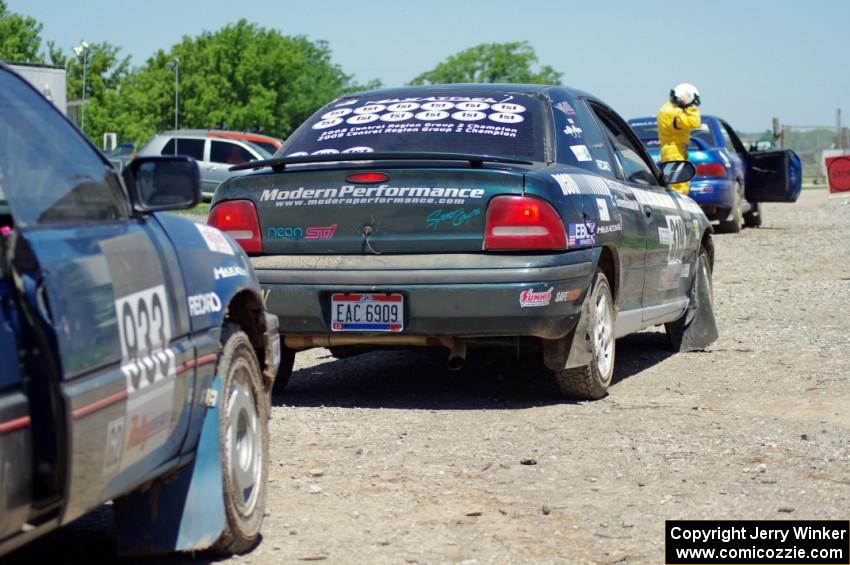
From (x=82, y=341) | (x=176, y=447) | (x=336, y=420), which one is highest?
(x=82, y=341)

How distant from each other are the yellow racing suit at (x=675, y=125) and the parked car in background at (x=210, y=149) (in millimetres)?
13482

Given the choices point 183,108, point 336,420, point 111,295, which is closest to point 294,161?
point 336,420

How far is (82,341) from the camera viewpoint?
324cm

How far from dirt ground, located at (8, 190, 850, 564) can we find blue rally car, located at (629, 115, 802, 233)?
33.9 feet

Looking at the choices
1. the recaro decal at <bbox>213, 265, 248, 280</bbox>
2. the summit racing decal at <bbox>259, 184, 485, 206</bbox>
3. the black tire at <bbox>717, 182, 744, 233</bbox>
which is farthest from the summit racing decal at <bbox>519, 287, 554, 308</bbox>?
the black tire at <bbox>717, 182, 744, 233</bbox>

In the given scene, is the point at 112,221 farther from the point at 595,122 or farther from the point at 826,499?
the point at 595,122

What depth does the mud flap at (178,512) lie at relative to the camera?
13.2ft

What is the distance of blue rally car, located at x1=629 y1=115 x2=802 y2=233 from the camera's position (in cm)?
1988

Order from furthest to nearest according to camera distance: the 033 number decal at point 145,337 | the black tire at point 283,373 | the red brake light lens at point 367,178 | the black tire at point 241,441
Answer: the black tire at point 283,373
the red brake light lens at point 367,178
the black tire at point 241,441
the 033 number decal at point 145,337

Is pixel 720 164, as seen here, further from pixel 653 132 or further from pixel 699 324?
pixel 699 324

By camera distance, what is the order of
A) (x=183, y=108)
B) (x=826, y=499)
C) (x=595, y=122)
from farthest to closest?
(x=183, y=108) < (x=595, y=122) < (x=826, y=499)

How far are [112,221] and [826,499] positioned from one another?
9.23 feet

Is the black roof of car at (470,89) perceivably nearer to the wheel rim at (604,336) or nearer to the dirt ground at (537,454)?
the wheel rim at (604,336)

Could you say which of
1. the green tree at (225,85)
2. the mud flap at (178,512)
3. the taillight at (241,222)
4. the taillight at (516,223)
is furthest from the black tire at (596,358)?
the green tree at (225,85)
